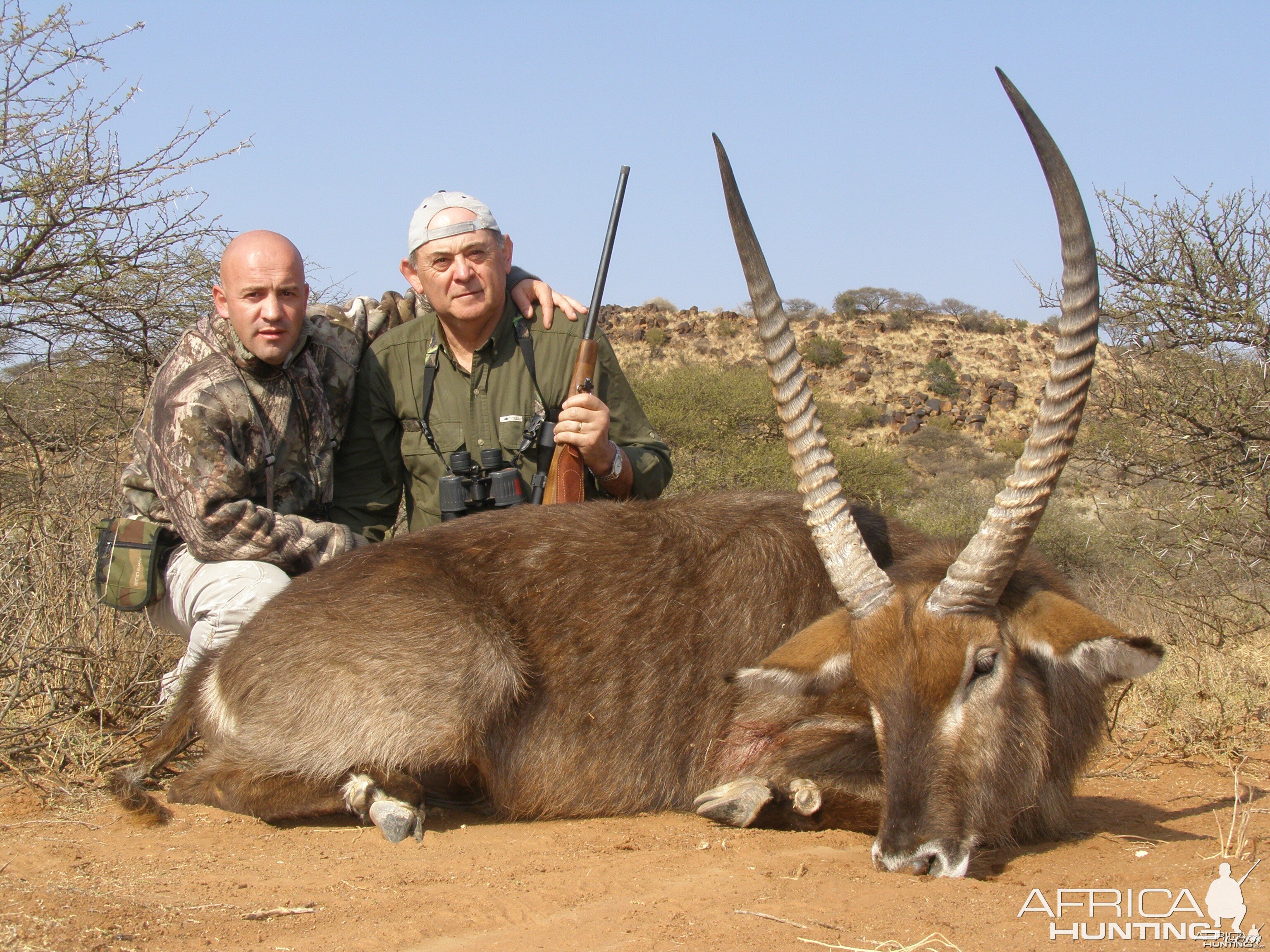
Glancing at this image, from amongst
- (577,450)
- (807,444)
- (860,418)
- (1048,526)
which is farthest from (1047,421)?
(860,418)

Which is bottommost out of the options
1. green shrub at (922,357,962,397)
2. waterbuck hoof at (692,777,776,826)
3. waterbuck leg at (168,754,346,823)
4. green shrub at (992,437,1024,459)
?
waterbuck leg at (168,754,346,823)

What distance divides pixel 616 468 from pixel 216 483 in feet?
5.65

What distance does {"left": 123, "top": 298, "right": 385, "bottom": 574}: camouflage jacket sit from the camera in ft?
14.7

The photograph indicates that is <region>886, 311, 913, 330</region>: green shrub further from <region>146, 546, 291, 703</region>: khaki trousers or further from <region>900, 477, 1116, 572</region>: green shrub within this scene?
<region>146, 546, 291, 703</region>: khaki trousers

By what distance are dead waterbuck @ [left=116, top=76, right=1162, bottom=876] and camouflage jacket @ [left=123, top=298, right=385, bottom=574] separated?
22.1 inches

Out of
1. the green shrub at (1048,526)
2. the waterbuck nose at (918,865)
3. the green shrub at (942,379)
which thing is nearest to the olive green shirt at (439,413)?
the waterbuck nose at (918,865)

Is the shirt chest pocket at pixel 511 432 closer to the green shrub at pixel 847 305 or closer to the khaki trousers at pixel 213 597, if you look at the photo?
the khaki trousers at pixel 213 597

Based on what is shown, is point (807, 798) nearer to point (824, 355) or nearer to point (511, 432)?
point (511, 432)

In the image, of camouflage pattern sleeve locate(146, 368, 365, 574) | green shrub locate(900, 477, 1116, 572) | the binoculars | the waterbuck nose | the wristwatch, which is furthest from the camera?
green shrub locate(900, 477, 1116, 572)

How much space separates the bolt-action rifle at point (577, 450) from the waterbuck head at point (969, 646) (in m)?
1.38

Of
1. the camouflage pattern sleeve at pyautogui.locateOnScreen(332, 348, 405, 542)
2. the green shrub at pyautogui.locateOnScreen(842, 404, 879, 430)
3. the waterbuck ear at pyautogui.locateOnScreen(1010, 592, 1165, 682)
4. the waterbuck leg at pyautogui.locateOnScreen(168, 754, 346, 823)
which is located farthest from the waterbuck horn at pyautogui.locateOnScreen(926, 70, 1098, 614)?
the green shrub at pyautogui.locateOnScreen(842, 404, 879, 430)

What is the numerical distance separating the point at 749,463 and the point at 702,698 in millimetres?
9671

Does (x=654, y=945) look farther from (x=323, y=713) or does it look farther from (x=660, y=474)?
(x=660, y=474)

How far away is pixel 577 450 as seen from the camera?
16.5 feet
